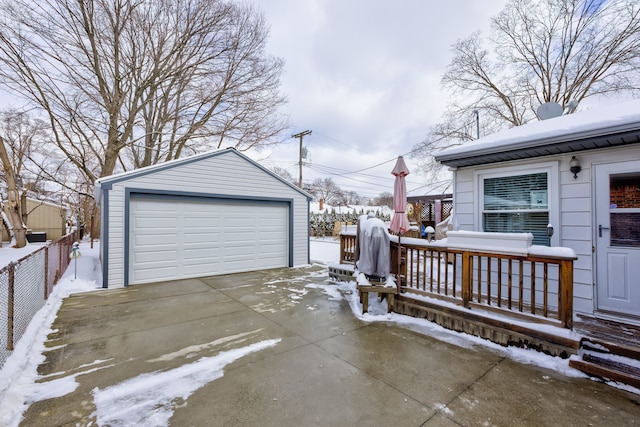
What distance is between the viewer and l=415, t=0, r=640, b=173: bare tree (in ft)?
39.6

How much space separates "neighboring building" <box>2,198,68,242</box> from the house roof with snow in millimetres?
23448

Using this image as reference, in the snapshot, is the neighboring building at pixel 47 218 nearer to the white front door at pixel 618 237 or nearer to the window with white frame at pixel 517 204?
the window with white frame at pixel 517 204

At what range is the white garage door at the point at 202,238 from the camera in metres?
6.38

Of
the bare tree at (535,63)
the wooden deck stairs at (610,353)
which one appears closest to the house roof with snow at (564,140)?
the wooden deck stairs at (610,353)

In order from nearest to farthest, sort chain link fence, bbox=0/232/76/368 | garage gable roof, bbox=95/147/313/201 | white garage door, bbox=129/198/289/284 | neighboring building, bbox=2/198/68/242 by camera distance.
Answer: chain link fence, bbox=0/232/76/368 < garage gable roof, bbox=95/147/313/201 < white garage door, bbox=129/198/289/284 < neighboring building, bbox=2/198/68/242

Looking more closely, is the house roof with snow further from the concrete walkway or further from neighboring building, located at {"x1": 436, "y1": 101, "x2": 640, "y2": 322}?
the concrete walkway

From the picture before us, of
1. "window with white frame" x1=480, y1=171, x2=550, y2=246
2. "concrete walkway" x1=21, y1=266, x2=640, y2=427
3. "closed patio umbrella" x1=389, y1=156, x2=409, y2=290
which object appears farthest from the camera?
→ "closed patio umbrella" x1=389, y1=156, x2=409, y2=290

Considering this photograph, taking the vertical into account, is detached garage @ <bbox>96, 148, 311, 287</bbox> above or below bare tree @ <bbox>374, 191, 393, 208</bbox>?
below

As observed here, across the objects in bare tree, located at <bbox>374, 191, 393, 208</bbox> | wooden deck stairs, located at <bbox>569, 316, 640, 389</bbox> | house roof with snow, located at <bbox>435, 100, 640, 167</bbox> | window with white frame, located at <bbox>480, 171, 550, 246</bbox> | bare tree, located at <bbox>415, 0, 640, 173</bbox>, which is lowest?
wooden deck stairs, located at <bbox>569, 316, 640, 389</bbox>

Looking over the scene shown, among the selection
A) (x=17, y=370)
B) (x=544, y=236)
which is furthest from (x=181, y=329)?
(x=544, y=236)

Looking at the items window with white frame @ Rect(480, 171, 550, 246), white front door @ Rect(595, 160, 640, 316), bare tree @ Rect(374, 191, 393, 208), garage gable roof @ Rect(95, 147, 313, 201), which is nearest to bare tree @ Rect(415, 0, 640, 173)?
window with white frame @ Rect(480, 171, 550, 246)

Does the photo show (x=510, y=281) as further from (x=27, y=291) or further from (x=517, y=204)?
(x=27, y=291)

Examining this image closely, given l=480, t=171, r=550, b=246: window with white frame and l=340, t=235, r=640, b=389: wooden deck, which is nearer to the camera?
l=340, t=235, r=640, b=389: wooden deck

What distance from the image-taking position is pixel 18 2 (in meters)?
7.96
